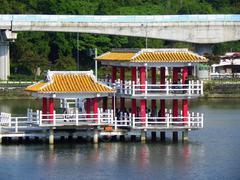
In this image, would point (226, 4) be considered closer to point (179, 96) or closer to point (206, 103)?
point (206, 103)

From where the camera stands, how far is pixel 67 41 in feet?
352

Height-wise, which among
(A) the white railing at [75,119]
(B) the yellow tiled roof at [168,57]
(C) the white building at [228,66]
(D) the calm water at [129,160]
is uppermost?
(C) the white building at [228,66]

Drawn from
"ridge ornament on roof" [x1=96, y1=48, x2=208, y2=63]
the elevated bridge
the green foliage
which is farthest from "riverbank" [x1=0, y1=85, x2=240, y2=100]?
"ridge ornament on roof" [x1=96, y1=48, x2=208, y2=63]

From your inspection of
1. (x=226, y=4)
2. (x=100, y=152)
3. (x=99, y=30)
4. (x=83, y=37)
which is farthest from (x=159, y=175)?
(x=226, y=4)

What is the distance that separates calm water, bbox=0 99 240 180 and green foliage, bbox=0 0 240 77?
Result: 4147 centimetres

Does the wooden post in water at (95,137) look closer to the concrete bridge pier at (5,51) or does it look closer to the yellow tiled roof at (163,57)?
the yellow tiled roof at (163,57)

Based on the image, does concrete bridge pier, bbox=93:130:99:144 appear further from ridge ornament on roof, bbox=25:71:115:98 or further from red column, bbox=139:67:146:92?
red column, bbox=139:67:146:92

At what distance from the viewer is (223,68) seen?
116562mm

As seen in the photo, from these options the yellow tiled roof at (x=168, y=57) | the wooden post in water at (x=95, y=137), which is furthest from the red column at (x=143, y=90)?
the wooden post in water at (x=95, y=137)

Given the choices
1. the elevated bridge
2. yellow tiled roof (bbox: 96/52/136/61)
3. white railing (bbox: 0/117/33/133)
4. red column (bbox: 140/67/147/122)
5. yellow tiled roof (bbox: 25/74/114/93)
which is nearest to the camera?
yellow tiled roof (bbox: 25/74/114/93)

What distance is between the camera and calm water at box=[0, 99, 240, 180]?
1961 inches

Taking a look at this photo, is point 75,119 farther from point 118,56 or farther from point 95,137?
point 118,56

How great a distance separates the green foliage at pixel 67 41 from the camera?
104 metres

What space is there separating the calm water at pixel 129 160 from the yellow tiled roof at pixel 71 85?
8.65 feet
